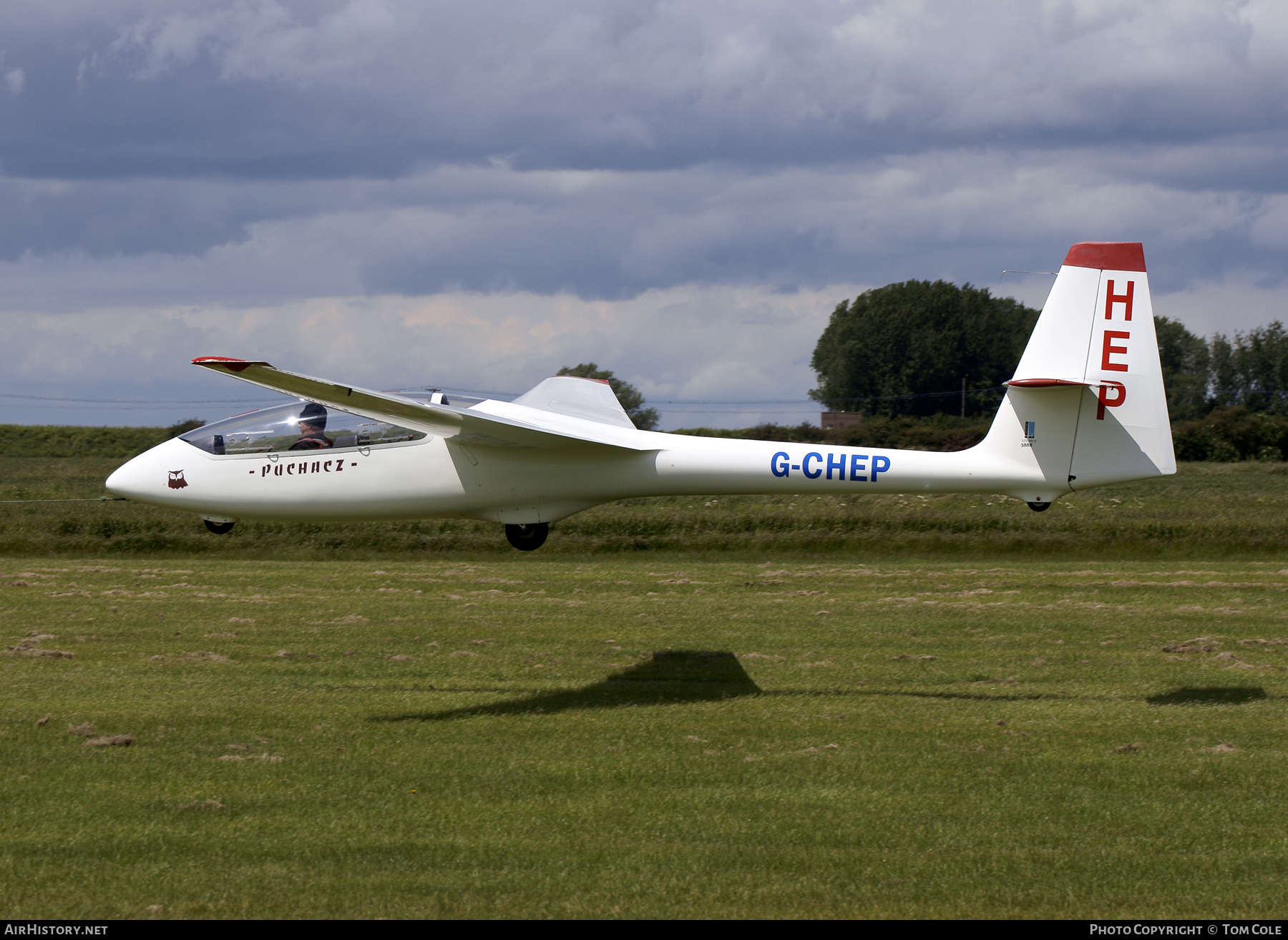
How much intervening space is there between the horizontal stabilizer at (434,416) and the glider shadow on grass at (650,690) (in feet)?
11.9

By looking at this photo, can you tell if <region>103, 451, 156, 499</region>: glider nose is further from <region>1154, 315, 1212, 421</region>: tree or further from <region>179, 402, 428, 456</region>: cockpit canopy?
<region>1154, 315, 1212, 421</region>: tree

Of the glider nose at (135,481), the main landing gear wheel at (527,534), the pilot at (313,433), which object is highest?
the pilot at (313,433)

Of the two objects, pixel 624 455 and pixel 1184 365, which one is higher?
pixel 1184 365

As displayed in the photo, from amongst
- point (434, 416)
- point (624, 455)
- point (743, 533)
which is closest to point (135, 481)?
point (434, 416)

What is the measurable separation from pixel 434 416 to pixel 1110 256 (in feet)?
22.9

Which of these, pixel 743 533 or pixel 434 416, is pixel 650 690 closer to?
pixel 434 416

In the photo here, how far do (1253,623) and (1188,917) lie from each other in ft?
48.8

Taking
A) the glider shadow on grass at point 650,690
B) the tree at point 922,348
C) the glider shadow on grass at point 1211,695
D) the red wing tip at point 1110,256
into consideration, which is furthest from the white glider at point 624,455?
the tree at point 922,348

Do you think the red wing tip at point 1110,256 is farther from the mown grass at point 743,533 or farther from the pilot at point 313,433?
the mown grass at point 743,533

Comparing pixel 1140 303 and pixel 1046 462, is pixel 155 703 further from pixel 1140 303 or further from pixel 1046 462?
pixel 1140 303

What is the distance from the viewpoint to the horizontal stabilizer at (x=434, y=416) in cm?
1081

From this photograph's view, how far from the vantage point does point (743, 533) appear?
33.5 meters
